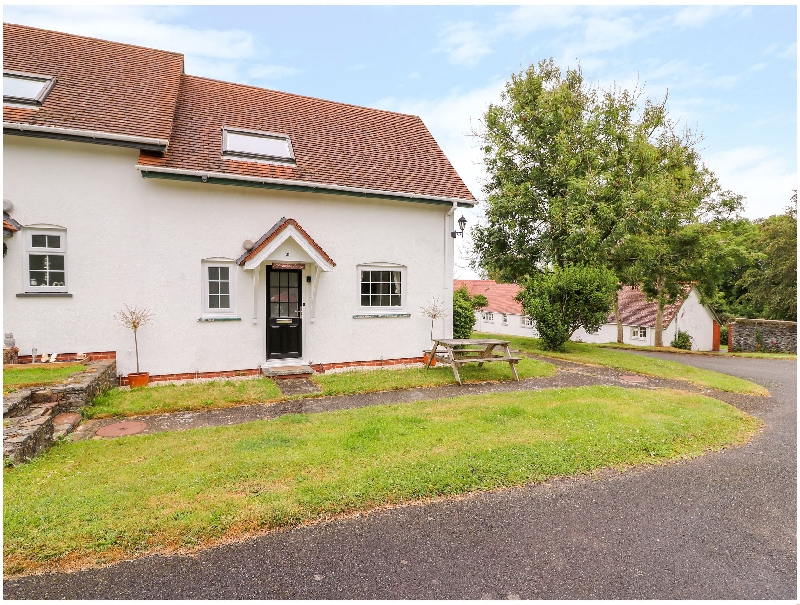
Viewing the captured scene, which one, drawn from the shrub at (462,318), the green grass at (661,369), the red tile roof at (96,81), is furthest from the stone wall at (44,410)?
the green grass at (661,369)

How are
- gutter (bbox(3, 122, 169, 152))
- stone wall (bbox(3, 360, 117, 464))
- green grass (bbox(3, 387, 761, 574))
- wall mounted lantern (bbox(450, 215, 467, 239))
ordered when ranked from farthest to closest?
1. wall mounted lantern (bbox(450, 215, 467, 239))
2. gutter (bbox(3, 122, 169, 152))
3. stone wall (bbox(3, 360, 117, 464))
4. green grass (bbox(3, 387, 761, 574))

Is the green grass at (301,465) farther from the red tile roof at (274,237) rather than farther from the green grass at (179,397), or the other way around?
the red tile roof at (274,237)

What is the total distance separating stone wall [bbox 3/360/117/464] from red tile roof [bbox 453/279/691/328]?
18219 mm

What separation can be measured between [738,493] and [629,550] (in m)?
2.05

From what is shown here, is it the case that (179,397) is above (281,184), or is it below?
below

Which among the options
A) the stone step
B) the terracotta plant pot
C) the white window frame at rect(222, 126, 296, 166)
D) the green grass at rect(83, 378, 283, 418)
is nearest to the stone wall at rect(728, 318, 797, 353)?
the stone step

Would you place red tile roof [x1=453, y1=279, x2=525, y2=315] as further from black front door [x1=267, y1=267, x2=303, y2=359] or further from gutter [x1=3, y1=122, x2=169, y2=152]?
gutter [x1=3, y1=122, x2=169, y2=152]

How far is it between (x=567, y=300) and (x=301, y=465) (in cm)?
1292

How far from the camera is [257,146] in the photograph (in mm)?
10617

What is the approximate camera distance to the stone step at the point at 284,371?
385 inches

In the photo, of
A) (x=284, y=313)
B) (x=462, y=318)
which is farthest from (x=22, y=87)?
(x=462, y=318)

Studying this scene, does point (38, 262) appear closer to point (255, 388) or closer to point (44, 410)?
point (44, 410)

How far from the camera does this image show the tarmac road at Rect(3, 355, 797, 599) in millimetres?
3041

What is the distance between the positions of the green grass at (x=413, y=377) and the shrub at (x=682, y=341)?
80.8ft
